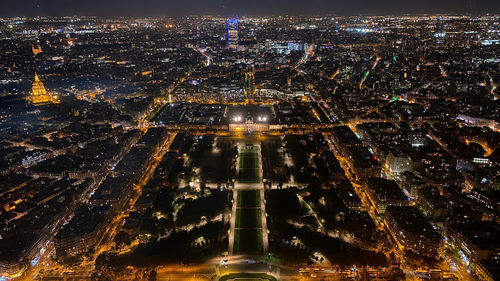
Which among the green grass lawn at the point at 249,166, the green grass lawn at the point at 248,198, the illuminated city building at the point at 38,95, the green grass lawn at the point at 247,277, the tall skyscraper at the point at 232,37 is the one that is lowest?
the green grass lawn at the point at 247,277

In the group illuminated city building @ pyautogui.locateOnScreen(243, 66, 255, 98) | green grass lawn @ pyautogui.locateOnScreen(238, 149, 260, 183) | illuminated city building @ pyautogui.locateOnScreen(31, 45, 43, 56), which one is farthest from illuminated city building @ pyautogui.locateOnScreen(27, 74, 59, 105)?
→ illuminated city building @ pyautogui.locateOnScreen(31, 45, 43, 56)

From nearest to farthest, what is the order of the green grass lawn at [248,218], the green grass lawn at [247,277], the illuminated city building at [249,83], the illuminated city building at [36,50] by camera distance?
the green grass lawn at [247,277]
the green grass lawn at [248,218]
the illuminated city building at [249,83]
the illuminated city building at [36,50]

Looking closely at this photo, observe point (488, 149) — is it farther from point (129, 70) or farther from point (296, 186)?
point (129, 70)

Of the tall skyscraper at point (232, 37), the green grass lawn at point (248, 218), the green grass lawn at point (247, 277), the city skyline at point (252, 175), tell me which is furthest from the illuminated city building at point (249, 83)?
the green grass lawn at point (247, 277)

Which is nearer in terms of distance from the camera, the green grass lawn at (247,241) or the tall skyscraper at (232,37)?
the green grass lawn at (247,241)

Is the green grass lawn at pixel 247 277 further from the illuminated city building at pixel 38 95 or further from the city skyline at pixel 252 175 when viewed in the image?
the illuminated city building at pixel 38 95

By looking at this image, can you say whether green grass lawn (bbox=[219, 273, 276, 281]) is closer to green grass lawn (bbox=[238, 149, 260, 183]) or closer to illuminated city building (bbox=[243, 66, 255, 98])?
green grass lawn (bbox=[238, 149, 260, 183])

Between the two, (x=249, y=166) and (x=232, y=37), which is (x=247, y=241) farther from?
(x=232, y=37)
